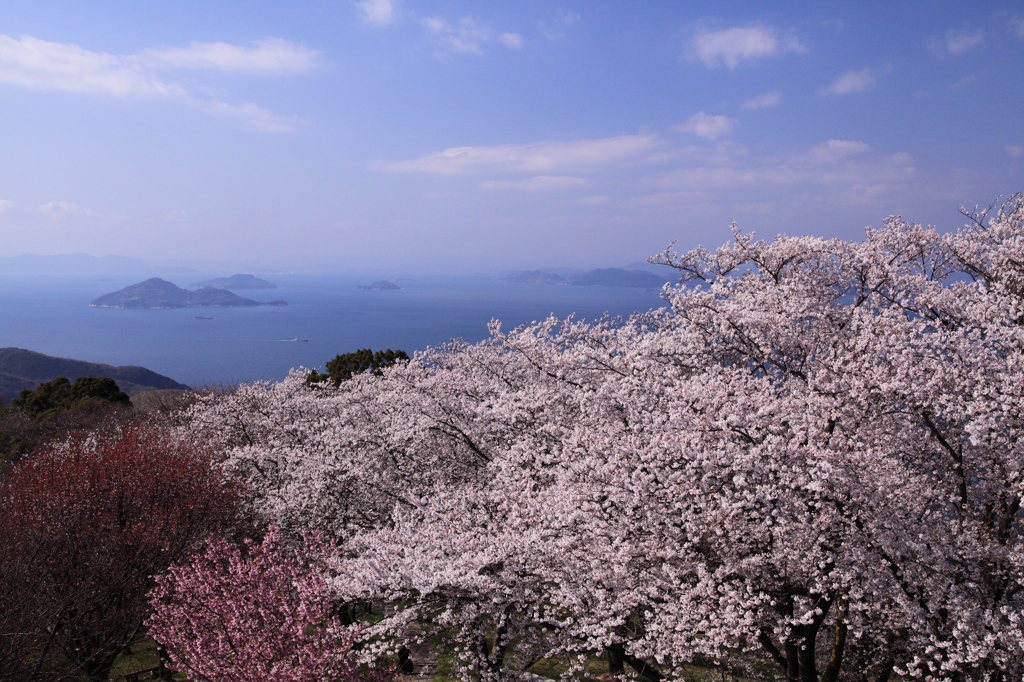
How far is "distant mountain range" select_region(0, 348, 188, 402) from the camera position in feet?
238

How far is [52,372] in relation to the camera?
77.5 m

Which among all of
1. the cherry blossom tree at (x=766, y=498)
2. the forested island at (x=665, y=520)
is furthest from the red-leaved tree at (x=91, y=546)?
the cherry blossom tree at (x=766, y=498)

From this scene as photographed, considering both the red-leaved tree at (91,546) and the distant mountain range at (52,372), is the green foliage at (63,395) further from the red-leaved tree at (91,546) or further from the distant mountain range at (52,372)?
the distant mountain range at (52,372)

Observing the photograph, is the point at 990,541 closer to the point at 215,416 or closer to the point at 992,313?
the point at 992,313

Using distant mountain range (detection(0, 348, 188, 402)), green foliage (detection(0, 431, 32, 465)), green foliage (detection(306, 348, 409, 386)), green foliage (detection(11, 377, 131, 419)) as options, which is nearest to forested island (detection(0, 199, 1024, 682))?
green foliage (detection(0, 431, 32, 465))

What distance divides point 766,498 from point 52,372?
316ft

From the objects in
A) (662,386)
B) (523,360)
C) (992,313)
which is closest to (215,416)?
(523,360)

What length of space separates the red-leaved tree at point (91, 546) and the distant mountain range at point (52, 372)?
65405mm

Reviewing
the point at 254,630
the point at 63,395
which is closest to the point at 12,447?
the point at 63,395

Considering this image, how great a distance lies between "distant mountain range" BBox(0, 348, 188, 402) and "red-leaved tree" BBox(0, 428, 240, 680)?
65405mm

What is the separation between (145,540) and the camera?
12.1 m

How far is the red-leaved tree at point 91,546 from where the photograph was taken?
31.8 ft

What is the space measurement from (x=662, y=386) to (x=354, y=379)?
55.6ft

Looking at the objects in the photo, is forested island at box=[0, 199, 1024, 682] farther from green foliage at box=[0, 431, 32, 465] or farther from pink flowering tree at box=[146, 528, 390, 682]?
green foliage at box=[0, 431, 32, 465]
